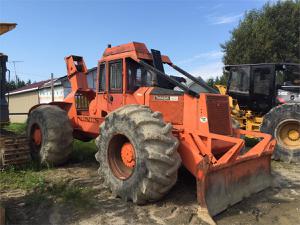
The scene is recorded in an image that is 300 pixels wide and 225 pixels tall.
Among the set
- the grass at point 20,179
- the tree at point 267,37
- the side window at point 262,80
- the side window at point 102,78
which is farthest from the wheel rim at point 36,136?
the tree at point 267,37

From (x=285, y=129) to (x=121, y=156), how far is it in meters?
5.32

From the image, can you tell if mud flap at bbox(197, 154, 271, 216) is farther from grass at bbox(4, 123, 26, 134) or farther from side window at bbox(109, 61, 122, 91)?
grass at bbox(4, 123, 26, 134)

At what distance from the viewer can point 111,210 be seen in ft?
17.4

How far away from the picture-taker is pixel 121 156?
→ 6148mm

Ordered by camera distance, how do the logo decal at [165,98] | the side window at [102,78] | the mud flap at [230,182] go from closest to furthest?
the mud flap at [230,182], the logo decal at [165,98], the side window at [102,78]

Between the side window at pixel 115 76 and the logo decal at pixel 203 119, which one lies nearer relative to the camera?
the logo decal at pixel 203 119

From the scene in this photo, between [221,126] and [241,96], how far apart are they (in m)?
5.31

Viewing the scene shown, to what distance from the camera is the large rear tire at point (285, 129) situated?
9.18 meters

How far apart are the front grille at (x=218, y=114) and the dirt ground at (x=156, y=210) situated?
1090 millimetres

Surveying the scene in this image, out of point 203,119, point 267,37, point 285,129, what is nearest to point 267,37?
point 267,37

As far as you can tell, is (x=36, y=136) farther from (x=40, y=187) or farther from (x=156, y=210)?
(x=156, y=210)

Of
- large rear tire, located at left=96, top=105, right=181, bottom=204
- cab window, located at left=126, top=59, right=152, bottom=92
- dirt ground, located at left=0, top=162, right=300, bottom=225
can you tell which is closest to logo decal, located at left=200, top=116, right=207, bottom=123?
large rear tire, located at left=96, top=105, right=181, bottom=204

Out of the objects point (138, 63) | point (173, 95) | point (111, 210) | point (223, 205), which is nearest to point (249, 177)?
point (223, 205)

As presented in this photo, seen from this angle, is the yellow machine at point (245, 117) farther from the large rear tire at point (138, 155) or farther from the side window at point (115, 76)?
the large rear tire at point (138, 155)
